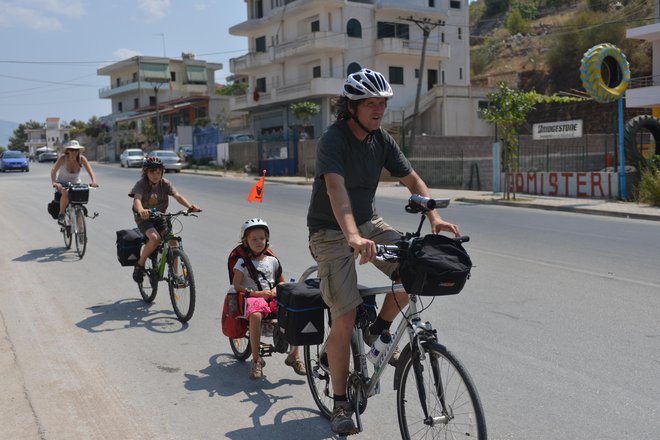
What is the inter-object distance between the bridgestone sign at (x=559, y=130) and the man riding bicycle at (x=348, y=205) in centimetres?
1945

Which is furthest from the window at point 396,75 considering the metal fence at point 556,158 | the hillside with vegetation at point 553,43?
the metal fence at point 556,158

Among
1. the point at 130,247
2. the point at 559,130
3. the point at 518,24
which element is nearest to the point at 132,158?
the point at 559,130

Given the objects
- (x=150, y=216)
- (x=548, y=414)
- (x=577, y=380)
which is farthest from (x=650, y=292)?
(x=150, y=216)

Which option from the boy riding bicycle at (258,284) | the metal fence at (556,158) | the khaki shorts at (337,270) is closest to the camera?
the khaki shorts at (337,270)

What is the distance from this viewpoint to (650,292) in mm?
7855

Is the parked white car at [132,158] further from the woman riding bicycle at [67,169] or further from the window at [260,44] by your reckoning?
the woman riding bicycle at [67,169]

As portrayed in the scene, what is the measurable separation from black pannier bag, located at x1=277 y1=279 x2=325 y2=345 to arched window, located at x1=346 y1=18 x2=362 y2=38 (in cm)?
4760

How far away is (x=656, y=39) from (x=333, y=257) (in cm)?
3092

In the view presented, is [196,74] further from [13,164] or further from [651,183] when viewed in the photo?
[651,183]

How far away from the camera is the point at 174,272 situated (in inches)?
284

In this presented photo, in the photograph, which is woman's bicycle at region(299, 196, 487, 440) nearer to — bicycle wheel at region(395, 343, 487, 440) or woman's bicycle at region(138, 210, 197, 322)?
bicycle wheel at region(395, 343, 487, 440)

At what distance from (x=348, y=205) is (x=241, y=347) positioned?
2.50 metres

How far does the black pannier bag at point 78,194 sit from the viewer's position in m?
11.4

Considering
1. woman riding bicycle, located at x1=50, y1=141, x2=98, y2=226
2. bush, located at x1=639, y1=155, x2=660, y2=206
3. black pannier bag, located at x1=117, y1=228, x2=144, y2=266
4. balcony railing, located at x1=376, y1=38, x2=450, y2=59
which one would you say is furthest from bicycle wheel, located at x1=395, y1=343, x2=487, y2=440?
balcony railing, located at x1=376, y1=38, x2=450, y2=59
